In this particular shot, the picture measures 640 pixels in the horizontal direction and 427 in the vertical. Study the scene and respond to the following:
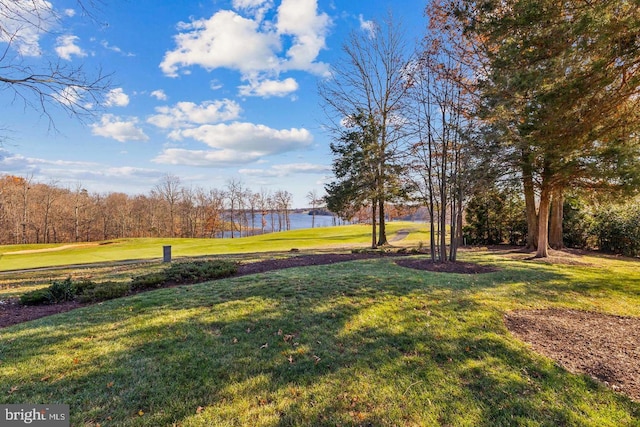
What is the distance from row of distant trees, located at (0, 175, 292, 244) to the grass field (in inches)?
1571

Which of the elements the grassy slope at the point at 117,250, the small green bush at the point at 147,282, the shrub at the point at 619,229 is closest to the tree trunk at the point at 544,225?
the shrub at the point at 619,229

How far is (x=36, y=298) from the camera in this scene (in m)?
5.38

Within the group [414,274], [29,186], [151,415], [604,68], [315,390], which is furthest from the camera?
[29,186]

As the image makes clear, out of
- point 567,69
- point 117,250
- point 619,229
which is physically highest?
point 567,69

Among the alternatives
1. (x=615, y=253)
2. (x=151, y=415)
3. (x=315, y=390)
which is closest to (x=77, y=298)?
(x=151, y=415)

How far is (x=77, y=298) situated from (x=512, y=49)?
10130 millimetres

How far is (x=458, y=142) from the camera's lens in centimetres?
830

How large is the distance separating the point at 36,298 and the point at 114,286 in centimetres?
123

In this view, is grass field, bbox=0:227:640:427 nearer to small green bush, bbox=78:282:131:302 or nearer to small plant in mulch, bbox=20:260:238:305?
small green bush, bbox=78:282:131:302

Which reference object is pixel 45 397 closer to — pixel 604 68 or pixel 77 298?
pixel 77 298

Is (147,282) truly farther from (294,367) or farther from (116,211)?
(116,211)

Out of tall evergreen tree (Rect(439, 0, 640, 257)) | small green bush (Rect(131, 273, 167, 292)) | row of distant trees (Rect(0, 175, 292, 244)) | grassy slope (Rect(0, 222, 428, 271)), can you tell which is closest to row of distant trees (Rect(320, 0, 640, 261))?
tall evergreen tree (Rect(439, 0, 640, 257))

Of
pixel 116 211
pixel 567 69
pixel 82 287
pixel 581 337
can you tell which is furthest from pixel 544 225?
pixel 116 211

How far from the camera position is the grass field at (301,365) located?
7.73 feet
